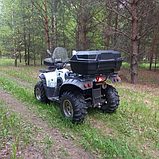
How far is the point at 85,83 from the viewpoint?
143 inches

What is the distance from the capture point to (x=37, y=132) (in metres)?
3.48

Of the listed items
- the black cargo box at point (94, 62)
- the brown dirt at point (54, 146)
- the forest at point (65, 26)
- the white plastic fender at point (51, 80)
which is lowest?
the brown dirt at point (54, 146)

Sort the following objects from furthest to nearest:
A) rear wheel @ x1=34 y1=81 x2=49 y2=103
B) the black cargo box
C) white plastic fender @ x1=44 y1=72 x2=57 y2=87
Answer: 1. rear wheel @ x1=34 y1=81 x2=49 y2=103
2. white plastic fender @ x1=44 y1=72 x2=57 y2=87
3. the black cargo box

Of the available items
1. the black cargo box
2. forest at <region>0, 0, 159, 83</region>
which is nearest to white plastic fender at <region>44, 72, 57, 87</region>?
the black cargo box

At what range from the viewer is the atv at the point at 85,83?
3561mm

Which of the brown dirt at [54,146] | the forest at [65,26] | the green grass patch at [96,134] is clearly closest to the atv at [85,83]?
the green grass patch at [96,134]

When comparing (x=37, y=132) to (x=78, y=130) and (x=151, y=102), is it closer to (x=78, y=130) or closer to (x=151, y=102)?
(x=78, y=130)

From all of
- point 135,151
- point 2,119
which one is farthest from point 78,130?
point 2,119

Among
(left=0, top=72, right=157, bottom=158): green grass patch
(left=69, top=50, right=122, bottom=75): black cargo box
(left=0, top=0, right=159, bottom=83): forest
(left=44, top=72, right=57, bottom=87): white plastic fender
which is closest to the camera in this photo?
(left=0, top=72, right=157, bottom=158): green grass patch

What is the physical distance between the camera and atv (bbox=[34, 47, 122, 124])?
11.7 ft

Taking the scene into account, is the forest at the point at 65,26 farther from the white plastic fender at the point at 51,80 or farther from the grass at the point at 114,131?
the white plastic fender at the point at 51,80

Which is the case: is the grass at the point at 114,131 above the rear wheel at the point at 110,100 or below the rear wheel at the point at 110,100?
below

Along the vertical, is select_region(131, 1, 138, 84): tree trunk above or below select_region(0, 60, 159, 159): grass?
above

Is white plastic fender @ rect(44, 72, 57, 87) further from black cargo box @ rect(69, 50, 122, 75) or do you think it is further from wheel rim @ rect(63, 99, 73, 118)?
black cargo box @ rect(69, 50, 122, 75)
